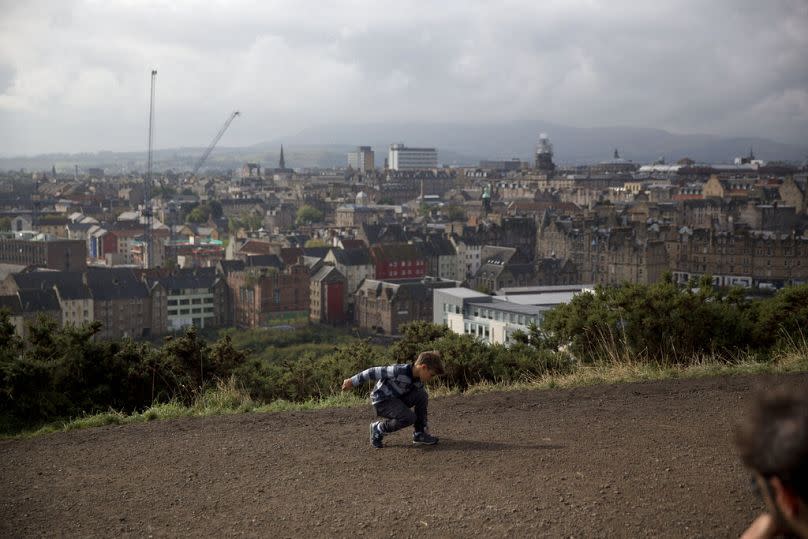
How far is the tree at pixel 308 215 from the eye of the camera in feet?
278

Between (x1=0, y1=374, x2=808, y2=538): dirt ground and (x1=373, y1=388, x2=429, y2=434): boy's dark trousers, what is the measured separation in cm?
13

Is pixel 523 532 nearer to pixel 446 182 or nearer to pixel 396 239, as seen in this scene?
pixel 396 239

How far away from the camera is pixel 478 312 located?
27.8 m

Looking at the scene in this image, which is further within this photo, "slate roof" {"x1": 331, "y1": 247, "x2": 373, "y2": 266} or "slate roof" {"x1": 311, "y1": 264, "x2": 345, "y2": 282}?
"slate roof" {"x1": 331, "y1": 247, "x2": 373, "y2": 266}

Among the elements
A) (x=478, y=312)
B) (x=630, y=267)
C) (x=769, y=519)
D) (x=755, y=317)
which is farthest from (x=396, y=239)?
(x=769, y=519)

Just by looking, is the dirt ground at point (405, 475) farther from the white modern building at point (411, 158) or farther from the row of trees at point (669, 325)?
the white modern building at point (411, 158)

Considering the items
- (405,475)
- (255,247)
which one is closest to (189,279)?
(255,247)

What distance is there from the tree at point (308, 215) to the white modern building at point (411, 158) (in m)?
72.9

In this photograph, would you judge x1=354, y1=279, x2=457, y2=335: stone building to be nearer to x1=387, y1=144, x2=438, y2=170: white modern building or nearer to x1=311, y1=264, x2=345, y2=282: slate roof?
x1=311, y1=264, x2=345, y2=282: slate roof

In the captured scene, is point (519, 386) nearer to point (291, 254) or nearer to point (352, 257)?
point (352, 257)

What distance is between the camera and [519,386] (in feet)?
23.2

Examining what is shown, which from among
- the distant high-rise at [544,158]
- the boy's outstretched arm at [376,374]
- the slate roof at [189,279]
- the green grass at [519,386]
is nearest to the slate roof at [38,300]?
the slate roof at [189,279]

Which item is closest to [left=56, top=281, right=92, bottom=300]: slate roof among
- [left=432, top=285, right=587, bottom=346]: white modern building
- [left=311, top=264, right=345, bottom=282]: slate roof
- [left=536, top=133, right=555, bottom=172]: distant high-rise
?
[left=311, top=264, right=345, bottom=282]: slate roof

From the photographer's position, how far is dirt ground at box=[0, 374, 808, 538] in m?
4.07
